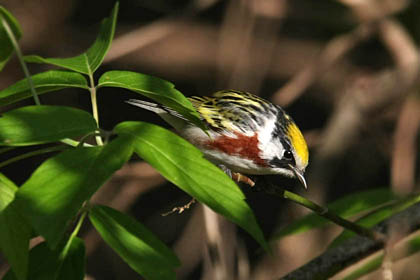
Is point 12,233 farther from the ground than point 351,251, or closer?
closer

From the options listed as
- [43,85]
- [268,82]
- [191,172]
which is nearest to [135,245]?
[191,172]

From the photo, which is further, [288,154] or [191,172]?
[288,154]

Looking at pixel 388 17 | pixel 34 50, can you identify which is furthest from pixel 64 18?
pixel 388 17

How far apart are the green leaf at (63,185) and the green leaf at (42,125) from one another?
0.05 meters

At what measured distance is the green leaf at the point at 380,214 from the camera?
203 centimetres

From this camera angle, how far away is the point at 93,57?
5.76ft

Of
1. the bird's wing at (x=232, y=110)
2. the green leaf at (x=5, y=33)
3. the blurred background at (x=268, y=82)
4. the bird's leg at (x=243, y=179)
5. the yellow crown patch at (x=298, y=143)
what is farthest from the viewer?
the blurred background at (x=268, y=82)

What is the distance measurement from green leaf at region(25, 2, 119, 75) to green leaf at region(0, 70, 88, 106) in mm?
27

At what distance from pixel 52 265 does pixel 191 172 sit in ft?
1.19

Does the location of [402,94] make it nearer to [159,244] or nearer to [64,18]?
[64,18]

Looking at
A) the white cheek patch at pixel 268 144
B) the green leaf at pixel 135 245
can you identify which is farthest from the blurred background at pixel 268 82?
the green leaf at pixel 135 245

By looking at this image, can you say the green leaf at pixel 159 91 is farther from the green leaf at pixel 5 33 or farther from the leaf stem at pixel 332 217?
the leaf stem at pixel 332 217

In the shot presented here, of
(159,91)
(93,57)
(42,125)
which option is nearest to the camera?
(42,125)

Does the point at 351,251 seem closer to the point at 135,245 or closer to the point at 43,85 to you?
the point at 135,245
